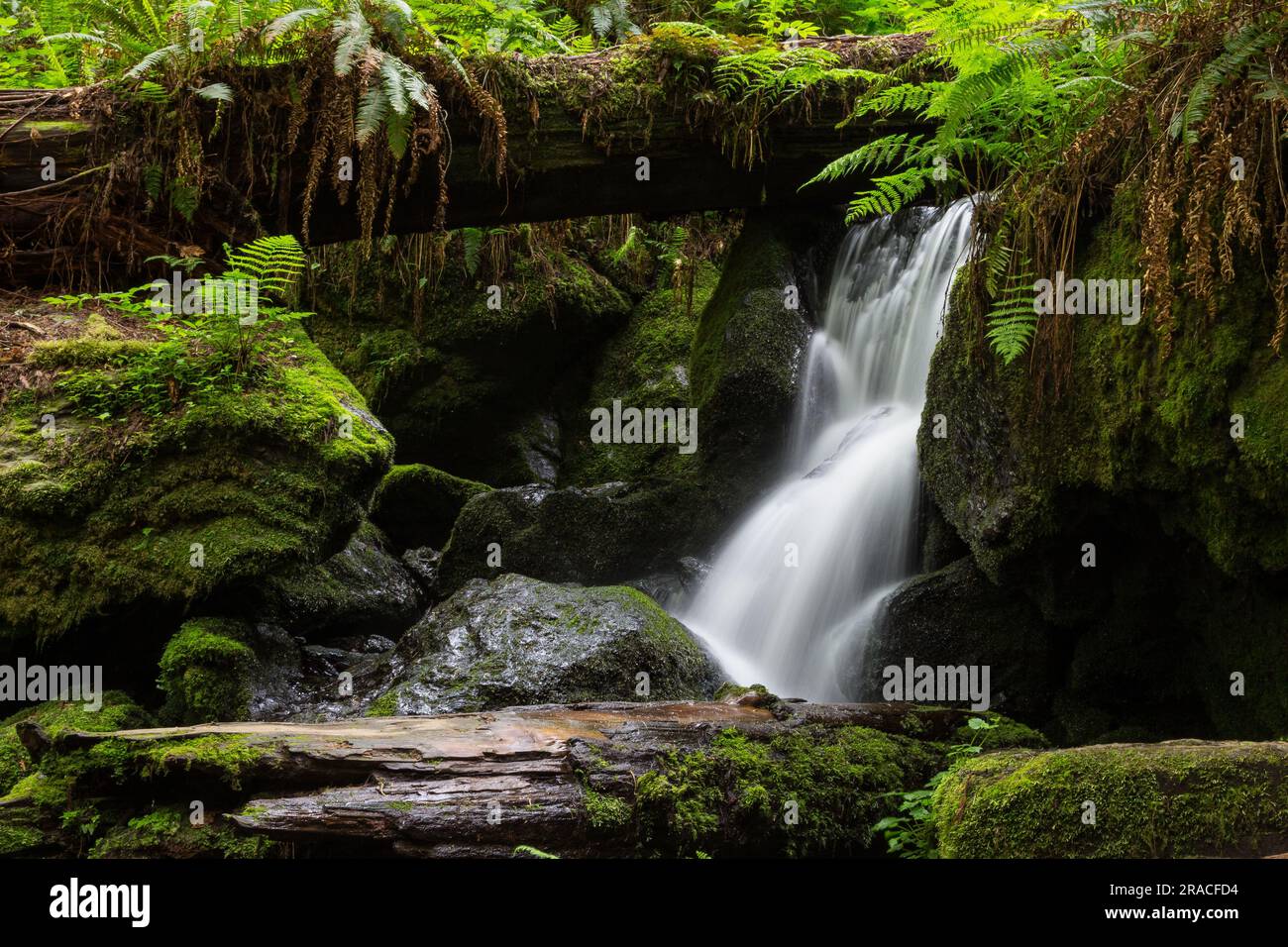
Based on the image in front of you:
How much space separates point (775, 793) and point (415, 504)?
20.2 feet

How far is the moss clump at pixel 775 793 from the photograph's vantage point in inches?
127

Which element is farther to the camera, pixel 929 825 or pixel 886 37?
pixel 886 37

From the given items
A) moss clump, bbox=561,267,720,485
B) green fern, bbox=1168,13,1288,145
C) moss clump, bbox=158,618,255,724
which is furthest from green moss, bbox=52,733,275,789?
moss clump, bbox=561,267,720,485

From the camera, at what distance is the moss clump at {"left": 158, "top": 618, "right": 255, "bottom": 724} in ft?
16.0

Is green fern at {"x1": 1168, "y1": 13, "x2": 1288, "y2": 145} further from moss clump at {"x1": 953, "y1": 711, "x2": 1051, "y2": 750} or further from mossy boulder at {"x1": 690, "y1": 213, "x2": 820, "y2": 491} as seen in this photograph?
mossy boulder at {"x1": 690, "y1": 213, "x2": 820, "y2": 491}

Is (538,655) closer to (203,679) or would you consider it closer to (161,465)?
(203,679)

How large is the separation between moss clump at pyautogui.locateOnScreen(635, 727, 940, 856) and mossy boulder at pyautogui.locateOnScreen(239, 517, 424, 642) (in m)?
2.89

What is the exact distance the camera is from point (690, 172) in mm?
7121

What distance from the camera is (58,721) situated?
4.54 meters

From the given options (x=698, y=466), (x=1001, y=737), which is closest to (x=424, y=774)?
(x=1001, y=737)

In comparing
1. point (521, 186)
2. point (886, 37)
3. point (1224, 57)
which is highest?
point (886, 37)

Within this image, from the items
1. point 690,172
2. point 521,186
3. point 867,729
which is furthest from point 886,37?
point 867,729
